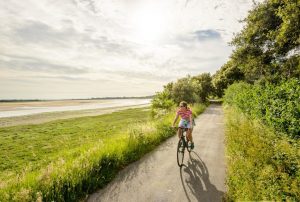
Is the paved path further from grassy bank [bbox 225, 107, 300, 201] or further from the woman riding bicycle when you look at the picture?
the woman riding bicycle

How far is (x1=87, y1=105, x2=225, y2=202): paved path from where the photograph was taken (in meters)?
5.50

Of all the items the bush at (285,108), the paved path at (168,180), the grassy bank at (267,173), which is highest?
the bush at (285,108)

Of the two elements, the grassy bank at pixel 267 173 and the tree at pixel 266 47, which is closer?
the grassy bank at pixel 267 173

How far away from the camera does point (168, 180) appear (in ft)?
21.4

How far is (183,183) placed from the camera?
249 inches

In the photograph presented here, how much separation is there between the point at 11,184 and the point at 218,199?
18.2 ft

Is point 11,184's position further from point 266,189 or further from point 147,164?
point 266,189

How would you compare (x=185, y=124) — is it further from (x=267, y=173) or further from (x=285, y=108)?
(x=267, y=173)

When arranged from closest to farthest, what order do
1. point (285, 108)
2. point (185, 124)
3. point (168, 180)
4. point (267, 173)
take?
point (267, 173) → point (168, 180) → point (285, 108) → point (185, 124)

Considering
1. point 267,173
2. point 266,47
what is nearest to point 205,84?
point 266,47

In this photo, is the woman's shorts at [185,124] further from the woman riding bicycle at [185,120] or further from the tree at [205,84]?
the tree at [205,84]

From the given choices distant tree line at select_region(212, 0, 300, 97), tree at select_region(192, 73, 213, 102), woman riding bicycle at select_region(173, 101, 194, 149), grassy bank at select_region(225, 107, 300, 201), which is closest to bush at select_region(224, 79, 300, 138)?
grassy bank at select_region(225, 107, 300, 201)

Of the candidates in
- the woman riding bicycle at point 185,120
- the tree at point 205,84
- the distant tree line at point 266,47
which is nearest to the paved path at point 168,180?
the woman riding bicycle at point 185,120

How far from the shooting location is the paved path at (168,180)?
5.50 m
